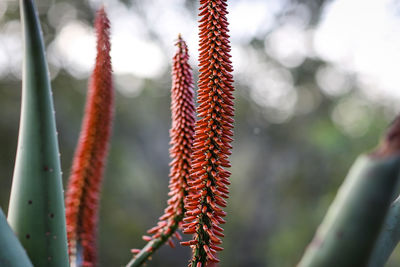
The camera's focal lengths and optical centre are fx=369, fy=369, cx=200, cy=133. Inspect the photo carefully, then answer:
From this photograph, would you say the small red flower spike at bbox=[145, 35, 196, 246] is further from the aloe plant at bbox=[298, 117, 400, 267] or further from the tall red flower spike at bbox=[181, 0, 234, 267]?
the aloe plant at bbox=[298, 117, 400, 267]

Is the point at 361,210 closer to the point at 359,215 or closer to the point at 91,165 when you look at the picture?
the point at 359,215

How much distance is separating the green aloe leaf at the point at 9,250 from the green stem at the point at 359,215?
27 centimetres

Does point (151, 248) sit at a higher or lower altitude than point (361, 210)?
lower

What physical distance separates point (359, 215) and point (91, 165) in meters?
0.43

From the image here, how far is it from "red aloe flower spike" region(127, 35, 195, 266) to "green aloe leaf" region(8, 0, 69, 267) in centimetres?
12

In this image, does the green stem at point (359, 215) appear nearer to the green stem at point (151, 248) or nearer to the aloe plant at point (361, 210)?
the aloe plant at point (361, 210)

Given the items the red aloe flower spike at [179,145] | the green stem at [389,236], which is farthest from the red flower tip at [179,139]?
the green stem at [389,236]

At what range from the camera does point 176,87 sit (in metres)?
0.50

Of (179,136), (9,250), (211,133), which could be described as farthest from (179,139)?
(9,250)

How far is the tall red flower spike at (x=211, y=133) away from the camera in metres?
0.40

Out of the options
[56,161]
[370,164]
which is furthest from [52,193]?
[370,164]

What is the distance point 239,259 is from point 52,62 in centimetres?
452

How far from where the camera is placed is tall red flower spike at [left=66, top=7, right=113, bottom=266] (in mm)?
520

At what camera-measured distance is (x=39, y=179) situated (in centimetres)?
40
